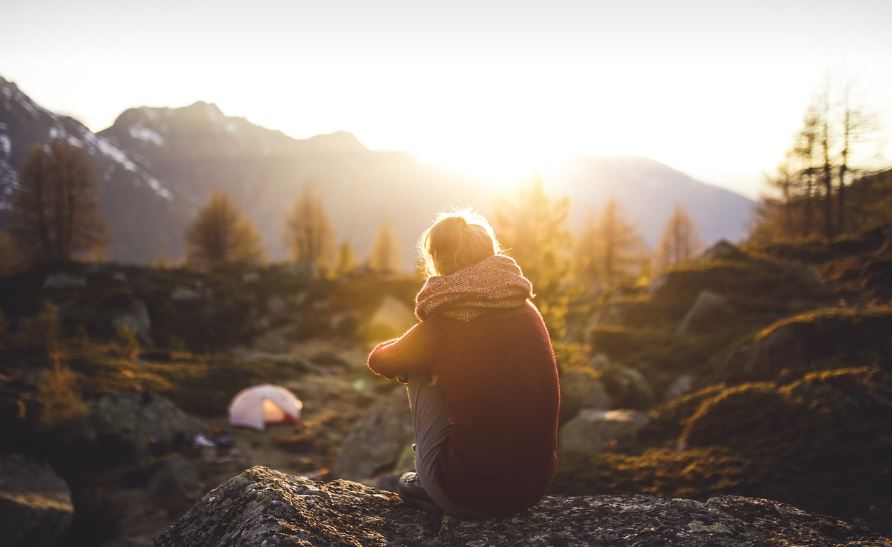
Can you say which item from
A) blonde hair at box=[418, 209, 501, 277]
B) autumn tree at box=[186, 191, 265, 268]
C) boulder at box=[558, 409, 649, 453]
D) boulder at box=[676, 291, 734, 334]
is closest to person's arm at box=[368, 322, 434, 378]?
blonde hair at box=[418, 209, 501, 277]

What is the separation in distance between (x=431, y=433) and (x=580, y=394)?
7.65 metres

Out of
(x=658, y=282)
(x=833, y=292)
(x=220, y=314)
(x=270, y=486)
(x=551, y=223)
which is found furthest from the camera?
(x=220, y=314)

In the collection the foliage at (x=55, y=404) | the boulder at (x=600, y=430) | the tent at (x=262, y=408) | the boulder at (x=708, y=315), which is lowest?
the tent at (x=262, y=408)

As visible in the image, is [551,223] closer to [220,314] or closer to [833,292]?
[833,292]

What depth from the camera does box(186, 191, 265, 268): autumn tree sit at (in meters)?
52.6

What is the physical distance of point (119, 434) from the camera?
36.3 ft

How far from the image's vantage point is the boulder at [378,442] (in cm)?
1010

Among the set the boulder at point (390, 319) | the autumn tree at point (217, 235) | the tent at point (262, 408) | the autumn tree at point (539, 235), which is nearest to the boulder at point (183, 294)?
the boulder at point (390, 319)

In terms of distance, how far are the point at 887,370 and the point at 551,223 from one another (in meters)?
10.8

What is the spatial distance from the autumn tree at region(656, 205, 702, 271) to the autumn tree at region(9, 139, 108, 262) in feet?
205

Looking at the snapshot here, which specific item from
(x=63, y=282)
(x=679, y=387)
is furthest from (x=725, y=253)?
(x=63, y=282)

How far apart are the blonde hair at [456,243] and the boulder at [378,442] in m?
7.71

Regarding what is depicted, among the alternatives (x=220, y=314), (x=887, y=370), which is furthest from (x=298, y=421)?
(x=220, y=314)

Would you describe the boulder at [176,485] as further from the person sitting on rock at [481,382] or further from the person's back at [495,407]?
the person's back at [495,407]
